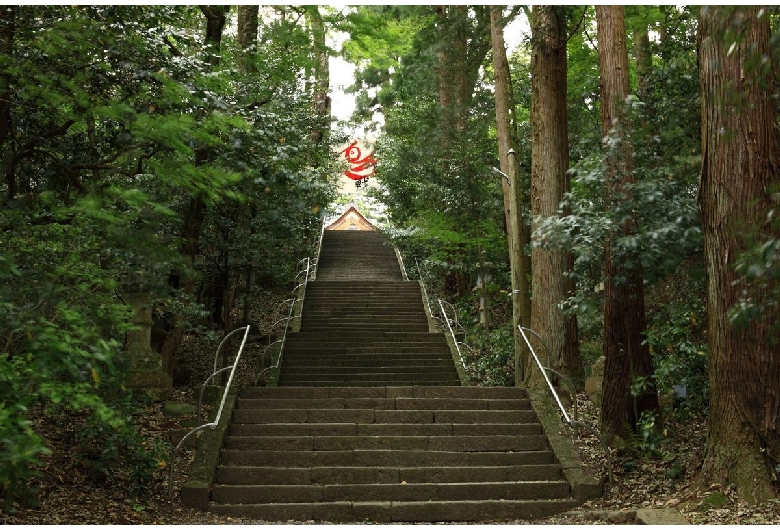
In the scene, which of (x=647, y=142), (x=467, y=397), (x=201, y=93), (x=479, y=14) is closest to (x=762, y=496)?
(x=647, y=142)

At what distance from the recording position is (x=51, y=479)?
26.1ft

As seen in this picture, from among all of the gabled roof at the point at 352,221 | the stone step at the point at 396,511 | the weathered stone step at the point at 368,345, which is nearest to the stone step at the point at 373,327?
the weathered stone step at the point at 368,345

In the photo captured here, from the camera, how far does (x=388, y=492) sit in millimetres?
8820

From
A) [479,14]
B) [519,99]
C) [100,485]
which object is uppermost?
[479,14]

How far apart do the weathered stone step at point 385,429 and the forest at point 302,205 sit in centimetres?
109

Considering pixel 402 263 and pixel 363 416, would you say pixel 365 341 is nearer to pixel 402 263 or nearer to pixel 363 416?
pixel 363 416

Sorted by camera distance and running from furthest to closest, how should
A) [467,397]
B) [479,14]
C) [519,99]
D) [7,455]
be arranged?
[519,99] < [479,14] < [467,397] < [7,455]

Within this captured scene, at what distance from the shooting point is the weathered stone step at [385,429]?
33.4 ft

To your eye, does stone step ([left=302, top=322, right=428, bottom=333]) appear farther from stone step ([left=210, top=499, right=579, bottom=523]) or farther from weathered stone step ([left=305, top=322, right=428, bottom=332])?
stone step ([left=210, top=499, right=579, bottom=523])

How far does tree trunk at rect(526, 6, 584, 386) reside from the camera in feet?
40.3

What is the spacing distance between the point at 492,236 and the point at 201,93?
10768 mm

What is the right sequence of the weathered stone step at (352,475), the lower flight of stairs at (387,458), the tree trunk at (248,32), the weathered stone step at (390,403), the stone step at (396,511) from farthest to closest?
the tree trunk at (248,32) → the weathered stone step at (390,403) → the weathered stone step at (352,475) → the lower flight of stairs at (387,458) → the stone step at (396,511)

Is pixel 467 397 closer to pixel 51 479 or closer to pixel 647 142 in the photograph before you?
pixel 647 142

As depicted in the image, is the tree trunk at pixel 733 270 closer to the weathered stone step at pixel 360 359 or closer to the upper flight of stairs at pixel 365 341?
the upper flight of stairs at pixel 365 341
